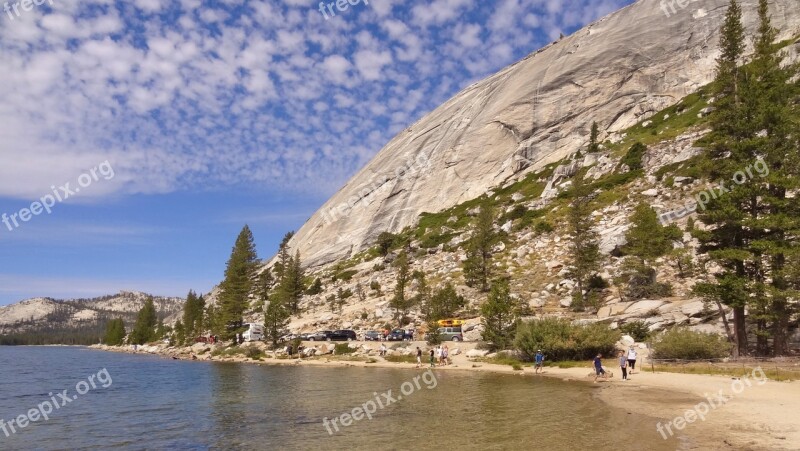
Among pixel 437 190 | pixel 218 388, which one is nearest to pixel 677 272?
pixel 218 388

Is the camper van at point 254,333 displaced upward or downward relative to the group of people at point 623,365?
upward

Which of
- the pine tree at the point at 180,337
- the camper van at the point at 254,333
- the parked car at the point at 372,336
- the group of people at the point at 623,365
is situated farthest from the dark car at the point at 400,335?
the pine tree at the point at 180,337

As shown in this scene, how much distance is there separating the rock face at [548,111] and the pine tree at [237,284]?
3266 cm

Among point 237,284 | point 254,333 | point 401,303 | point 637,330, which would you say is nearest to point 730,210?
point 637,330

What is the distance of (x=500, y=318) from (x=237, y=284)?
47.9 meters

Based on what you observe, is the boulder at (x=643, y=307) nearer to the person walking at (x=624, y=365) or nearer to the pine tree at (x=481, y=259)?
the person walking at (x=624, y=365)

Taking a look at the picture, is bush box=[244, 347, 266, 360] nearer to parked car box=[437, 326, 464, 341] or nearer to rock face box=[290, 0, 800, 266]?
parked car box=[437, 326, 464, 341]

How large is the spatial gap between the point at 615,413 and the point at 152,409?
69.2ft

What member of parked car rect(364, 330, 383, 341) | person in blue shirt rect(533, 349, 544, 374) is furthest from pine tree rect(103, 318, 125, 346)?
person in blue shirt rect(533, 349, 544, 374)

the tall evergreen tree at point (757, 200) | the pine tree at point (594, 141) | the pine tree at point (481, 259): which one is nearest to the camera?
the tall evergreen tree at point (757, 200)

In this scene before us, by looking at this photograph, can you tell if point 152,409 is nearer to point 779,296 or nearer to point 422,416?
point 422,416

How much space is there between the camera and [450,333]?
154 feet

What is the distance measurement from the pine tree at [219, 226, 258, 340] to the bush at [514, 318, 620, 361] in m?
47.6

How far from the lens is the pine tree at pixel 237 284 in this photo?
7119 centimetres
